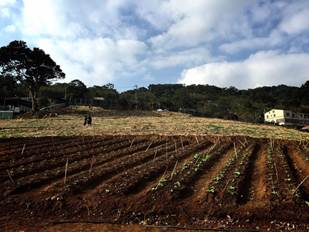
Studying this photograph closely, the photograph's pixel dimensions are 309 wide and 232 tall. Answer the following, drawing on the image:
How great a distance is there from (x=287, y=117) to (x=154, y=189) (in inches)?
2146

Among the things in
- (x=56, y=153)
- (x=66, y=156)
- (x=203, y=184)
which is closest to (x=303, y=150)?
(x=203, y=184)

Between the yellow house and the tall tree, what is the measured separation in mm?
35690

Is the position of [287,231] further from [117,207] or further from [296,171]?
[296,171]

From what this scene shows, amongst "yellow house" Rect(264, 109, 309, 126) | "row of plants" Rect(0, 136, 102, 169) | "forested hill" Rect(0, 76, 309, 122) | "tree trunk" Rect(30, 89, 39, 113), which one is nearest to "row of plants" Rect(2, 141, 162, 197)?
"row of plants" Rect(0, 136, 102, 169)

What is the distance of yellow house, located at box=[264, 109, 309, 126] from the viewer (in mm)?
58272

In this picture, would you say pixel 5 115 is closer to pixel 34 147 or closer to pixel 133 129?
pixel 133 129

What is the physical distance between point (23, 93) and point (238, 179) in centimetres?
6002

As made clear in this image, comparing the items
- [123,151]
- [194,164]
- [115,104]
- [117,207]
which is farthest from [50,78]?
[117,207]

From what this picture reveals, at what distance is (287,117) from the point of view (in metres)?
59.0

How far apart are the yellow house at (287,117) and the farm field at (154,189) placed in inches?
1791

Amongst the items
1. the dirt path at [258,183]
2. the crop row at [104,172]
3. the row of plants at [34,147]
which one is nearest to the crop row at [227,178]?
the dirt path at [258,183]

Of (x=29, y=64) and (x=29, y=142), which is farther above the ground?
(x=29, y=64)

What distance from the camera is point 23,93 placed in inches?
2525

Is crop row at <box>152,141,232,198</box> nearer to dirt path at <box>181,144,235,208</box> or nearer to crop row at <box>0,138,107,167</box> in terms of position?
dirt path at <box>181,144,235,208</box>
